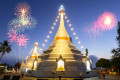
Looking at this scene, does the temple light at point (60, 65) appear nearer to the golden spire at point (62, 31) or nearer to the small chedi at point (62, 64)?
the small chedi at point (62, 64)

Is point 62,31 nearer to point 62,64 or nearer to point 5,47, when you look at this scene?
point 62,64

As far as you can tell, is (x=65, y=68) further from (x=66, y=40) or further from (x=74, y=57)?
(x=66, y=40)

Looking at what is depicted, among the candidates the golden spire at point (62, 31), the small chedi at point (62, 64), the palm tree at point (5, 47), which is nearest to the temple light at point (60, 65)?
the small chedi at point (62, 64)

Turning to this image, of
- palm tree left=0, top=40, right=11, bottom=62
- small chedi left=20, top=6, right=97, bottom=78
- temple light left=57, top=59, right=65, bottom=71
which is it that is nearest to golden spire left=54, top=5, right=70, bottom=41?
small chedi left=20, top=6, right=97, bottom=78

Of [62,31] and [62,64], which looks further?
[62,31]

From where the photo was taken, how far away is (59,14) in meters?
35.0

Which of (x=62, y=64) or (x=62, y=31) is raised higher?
(x=62, y=31)

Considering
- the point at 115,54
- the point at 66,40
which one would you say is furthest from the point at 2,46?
the point at 115,54

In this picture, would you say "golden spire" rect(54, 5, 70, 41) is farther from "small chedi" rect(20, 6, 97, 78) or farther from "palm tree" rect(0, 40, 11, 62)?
"palm tree" rect(0, 40, 11, 62)

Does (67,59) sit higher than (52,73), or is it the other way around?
(67,59)

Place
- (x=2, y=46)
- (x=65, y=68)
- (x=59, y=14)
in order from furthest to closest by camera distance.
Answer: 1. (x=2, y=46)
2. (x=59, y=14)
3. (x=65, y=68)

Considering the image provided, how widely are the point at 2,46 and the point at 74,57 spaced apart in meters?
32.3

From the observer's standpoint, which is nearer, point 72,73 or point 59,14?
point 72,73

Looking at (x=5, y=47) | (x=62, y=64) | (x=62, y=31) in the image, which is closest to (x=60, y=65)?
(x=62, y=64)
